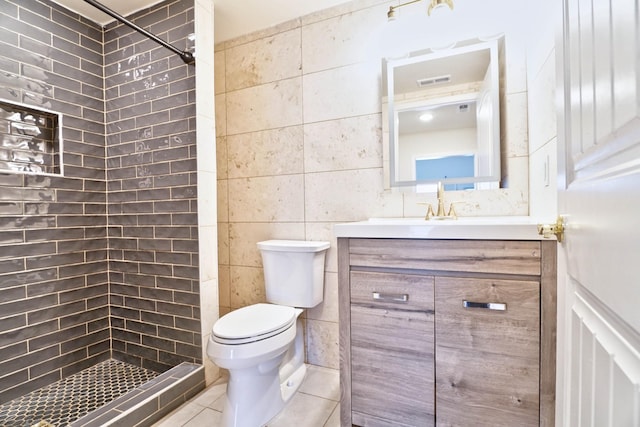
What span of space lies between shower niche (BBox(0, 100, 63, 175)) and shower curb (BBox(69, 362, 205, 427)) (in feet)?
4.71

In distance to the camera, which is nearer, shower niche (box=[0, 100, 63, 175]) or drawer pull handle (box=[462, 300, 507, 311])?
drawer pull handle (box=[462, 300, 507, 311])

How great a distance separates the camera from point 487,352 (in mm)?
1075

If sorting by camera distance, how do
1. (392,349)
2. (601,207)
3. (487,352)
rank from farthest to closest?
(392,349)
(487,352)
(601,207)

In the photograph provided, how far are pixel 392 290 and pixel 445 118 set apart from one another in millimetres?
1046

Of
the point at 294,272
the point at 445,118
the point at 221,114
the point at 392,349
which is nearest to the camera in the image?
the point at 392,349

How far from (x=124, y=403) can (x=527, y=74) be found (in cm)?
258

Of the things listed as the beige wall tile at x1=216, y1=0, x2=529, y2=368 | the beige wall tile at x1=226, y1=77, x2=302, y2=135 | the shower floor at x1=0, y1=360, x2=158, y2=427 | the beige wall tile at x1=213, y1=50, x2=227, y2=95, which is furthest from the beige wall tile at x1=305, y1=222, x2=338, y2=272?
the shower floor at x1=0, y1=360, x2=158, y2=427

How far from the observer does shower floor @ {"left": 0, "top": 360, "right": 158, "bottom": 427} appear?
152 cm

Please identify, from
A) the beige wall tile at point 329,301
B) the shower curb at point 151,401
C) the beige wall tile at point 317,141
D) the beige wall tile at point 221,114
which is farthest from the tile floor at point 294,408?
the beige wall tile at point 221,114

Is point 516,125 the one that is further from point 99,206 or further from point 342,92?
point 99,206

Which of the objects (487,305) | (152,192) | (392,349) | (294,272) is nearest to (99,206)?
(152,192)

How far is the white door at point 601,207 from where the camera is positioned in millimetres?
398

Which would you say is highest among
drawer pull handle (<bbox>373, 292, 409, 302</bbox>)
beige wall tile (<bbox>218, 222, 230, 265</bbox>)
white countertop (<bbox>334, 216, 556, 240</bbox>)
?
white countertop (<bbox>334, 216, 556, 240</bbox>)

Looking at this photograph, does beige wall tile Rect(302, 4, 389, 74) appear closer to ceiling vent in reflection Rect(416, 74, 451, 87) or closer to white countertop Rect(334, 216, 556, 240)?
ceiling vent in reflection Rect(416, 74, 451, 87)
